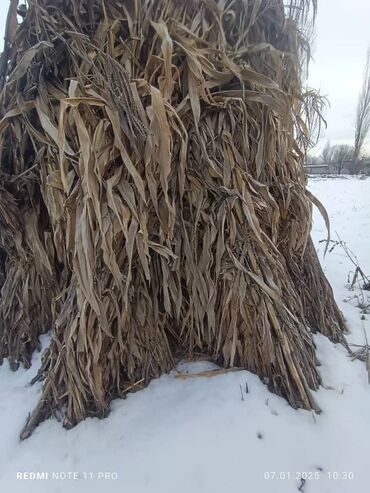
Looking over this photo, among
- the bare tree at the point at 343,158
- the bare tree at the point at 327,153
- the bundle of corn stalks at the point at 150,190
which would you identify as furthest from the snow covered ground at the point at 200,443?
the bare tree at the point at 327,153

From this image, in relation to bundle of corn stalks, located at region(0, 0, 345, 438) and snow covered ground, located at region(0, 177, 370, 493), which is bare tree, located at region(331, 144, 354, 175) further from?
snow covered ground, located at region(0, 177, 370, 493)

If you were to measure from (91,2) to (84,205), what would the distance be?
1.66 feet

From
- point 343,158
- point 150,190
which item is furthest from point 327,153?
point 150,190

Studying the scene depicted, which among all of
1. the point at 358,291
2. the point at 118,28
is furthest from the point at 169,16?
the point at 358,291

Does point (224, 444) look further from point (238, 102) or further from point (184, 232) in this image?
point (238, 102)

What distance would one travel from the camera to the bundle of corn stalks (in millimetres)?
861

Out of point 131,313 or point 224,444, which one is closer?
point 224,444

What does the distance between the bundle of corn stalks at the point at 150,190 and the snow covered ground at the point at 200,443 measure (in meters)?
0.06

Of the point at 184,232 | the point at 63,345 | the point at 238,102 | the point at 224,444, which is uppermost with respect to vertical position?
the point at 238,102

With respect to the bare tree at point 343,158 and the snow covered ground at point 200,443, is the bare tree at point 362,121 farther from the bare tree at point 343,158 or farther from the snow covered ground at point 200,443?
the snow covered ground at point 200,443

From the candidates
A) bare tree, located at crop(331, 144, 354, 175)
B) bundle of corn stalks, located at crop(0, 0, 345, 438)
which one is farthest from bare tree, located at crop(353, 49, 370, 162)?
bundle of corn stalks, located at crop(0, 0, 345, 438)

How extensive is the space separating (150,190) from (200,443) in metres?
0.65

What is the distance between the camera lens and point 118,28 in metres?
0.88

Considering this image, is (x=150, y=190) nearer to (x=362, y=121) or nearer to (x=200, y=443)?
(x=200, y=443)
